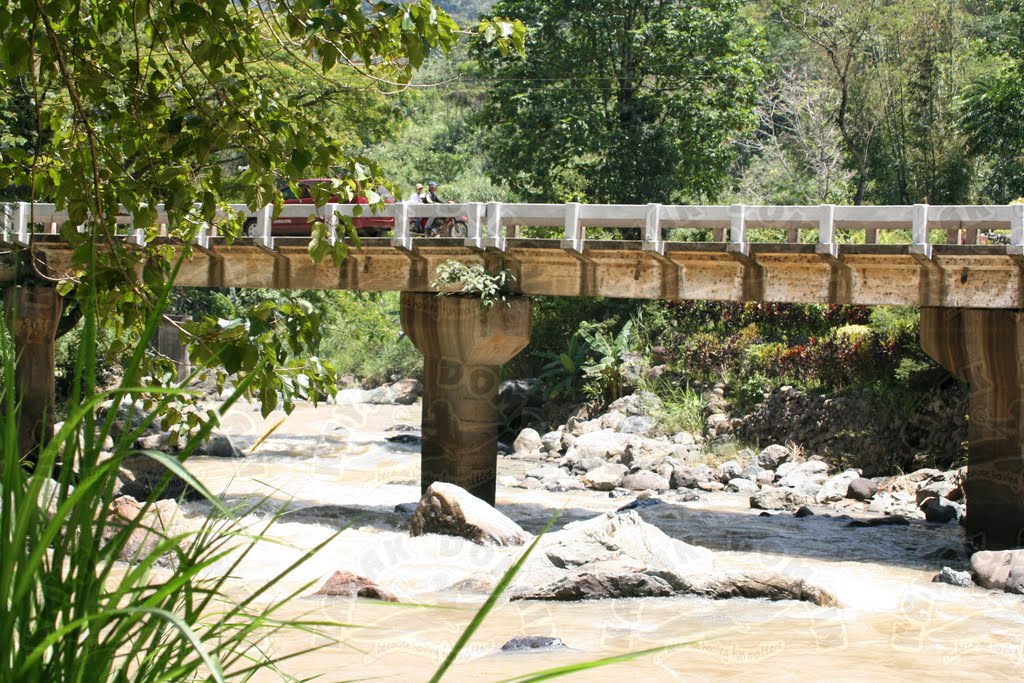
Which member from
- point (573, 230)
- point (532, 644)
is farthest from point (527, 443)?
point (532, 644)

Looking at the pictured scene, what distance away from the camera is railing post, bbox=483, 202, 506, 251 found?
16.0 m

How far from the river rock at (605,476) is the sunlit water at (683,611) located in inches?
59.1

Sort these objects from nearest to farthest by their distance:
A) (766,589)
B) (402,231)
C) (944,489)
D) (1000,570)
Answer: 1. (766,589)
2. (1000,570)
3. (402,231)
4. (944,489)

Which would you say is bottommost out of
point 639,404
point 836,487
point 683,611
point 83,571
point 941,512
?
point 836,487

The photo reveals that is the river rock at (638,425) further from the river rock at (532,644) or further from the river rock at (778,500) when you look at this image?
the river rock at (532,644)

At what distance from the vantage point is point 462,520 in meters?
13.8

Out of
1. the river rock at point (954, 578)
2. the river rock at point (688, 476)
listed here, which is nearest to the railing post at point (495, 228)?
the river rock at point (688, 476)

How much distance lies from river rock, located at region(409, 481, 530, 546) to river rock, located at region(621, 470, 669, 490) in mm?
6568

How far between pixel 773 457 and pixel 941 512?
579 cm

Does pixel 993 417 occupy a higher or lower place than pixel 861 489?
higher

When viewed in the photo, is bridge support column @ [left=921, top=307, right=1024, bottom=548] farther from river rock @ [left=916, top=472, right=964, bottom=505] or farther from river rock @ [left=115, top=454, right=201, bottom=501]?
river rock @ [left=115, top=454, right=201, bottom=501]

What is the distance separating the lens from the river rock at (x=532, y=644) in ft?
29.0

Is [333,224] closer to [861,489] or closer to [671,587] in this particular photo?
[671,587]

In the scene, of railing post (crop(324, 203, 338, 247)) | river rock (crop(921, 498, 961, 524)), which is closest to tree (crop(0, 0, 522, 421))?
railing post (crop(324, 203, 338, 247))
